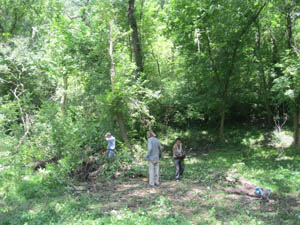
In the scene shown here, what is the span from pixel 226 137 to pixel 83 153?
10819 millimetres

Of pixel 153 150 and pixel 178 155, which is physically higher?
pixel 153 150

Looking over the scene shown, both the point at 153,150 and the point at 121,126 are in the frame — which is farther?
the point at 121,126

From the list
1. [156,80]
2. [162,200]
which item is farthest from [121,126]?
[162,200]

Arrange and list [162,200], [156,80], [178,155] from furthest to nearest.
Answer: [156,80], [178,155], [162,200]

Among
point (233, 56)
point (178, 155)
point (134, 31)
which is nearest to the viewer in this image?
point (178, 155)

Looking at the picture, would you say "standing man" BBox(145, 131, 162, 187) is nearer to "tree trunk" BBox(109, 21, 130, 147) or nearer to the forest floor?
the forest floor

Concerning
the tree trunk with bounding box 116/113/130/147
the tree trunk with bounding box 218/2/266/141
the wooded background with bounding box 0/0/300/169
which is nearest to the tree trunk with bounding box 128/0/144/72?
the wooded background with bounding box 0/0/300/169

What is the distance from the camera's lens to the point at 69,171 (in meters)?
8.66

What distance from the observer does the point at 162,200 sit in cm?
644

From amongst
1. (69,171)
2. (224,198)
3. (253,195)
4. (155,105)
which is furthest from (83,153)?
(155,105)

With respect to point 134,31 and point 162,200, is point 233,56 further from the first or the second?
point 162,200

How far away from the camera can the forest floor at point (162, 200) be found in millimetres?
5641

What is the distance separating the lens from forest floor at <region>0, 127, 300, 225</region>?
5641 millimetres

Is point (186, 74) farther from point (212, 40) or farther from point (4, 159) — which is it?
point (4, 159)
